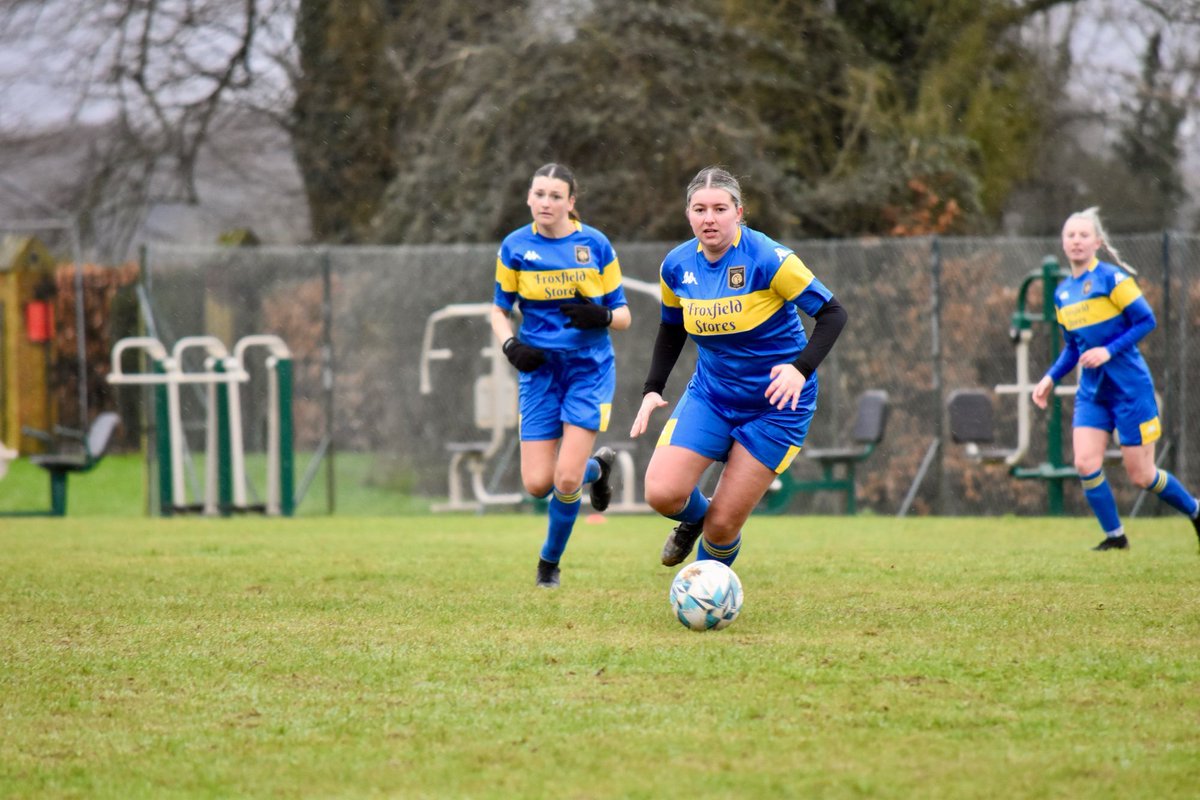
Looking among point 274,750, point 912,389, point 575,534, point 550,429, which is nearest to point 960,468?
point 912,389

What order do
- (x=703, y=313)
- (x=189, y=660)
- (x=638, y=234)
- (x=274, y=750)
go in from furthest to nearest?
(x=638, y=234), (x=703, y=313), (x=189, y=660), (x=274, y=750)

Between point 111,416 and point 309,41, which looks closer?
point 111,416

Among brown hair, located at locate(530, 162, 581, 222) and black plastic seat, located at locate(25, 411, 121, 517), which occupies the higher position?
A: brown hair, located at locate(530, 162, 581, 222)

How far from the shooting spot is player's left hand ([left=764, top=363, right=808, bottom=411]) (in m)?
5.88

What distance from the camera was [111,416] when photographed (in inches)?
575

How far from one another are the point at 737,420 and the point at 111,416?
976cm

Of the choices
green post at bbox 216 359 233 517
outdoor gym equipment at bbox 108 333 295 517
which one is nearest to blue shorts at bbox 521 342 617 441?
outdoor gym equipment at bbox 108 333 295 517

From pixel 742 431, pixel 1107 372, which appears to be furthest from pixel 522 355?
pixel 1107 372

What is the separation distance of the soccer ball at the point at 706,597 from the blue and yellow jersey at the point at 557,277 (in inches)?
78.3

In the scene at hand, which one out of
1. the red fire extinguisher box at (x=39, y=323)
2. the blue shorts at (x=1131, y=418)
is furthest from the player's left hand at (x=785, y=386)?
the red fire extinguisher box at (x=39, y=323)

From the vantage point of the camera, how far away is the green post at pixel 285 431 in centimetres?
1434

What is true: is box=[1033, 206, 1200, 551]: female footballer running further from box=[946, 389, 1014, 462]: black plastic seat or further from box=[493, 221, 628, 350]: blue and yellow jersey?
box=[946, 389, 1014, 462]: black plastic seat

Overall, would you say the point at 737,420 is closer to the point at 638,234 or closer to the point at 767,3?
the point at 638,234

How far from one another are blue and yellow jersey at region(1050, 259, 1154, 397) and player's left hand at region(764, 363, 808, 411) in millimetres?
3887
